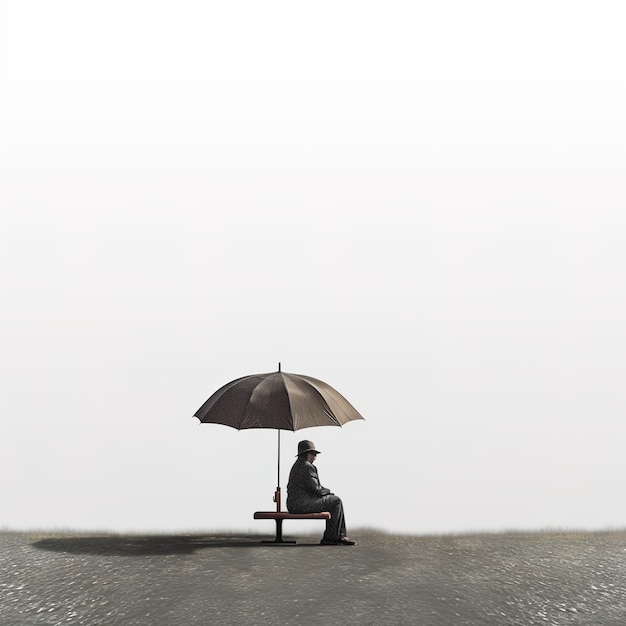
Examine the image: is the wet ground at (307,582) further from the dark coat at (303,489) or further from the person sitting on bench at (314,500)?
the dark coat at (303,489)

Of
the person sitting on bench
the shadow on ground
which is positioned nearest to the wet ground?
the shadow on ground

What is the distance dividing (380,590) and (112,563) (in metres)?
3.58

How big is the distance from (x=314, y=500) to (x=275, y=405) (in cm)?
161

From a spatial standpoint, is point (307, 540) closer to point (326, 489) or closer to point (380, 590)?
point (326, 489)

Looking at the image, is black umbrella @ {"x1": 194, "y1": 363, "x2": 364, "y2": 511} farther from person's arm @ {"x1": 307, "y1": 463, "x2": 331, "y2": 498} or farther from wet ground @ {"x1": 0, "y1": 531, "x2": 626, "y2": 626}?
wet ground @ {"x1": 0, "y1": 531, "x2": 626, "y2": 626}

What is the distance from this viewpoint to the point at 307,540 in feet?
42.8

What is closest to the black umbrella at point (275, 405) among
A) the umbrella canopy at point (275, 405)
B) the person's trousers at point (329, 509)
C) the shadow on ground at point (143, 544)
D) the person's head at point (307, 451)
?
the umbrella canopy at point (275, 405)

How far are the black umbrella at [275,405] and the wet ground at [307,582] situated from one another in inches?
69.7

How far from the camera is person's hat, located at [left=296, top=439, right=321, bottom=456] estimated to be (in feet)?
41.9

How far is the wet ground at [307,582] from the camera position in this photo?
9.05 meters

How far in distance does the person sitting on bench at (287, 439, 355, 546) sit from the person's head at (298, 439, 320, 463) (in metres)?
0.05

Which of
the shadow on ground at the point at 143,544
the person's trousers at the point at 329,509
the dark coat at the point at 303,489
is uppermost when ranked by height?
the dark coat at the point at 303,489

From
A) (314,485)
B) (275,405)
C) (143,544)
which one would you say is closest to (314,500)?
(314,485)

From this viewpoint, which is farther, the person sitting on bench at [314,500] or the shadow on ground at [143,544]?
the person sitting on bench at [314,500]
